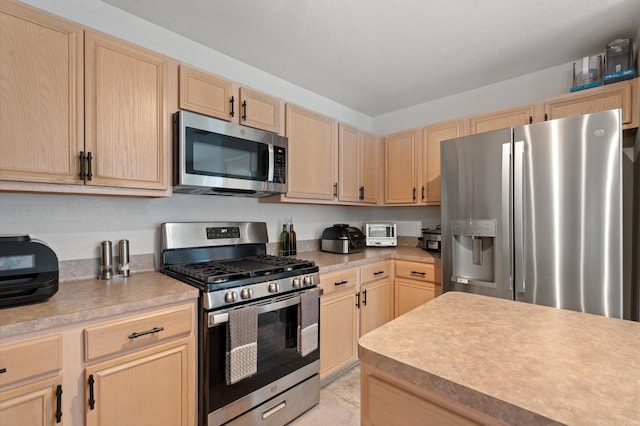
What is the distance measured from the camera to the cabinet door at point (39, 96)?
1.25 m

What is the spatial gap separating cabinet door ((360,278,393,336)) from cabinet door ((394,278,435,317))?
81 millimetres

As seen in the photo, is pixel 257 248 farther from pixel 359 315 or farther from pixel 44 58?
pixel 44 58

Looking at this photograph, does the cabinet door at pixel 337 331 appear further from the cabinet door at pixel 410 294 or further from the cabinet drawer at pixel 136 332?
the cabinet drawer at pixel 136 332

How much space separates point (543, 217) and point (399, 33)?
1511 millimetres

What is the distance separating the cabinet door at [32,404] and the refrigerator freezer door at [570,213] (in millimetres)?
2435

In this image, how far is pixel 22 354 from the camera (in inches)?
40.8

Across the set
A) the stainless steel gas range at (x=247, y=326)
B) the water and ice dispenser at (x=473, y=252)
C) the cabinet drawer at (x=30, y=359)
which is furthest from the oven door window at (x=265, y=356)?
the water and ice dispenser at (x=473, y=252)

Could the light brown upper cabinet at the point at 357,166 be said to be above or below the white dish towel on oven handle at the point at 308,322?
above

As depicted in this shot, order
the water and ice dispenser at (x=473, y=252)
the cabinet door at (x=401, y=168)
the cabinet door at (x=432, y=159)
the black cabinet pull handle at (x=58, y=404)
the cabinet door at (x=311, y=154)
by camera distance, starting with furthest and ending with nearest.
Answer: the cabinet door at (x=401, y=168) < the cabinet door at (x=432, y=159) < the cabinet door at (x=311, y=154) < the water and ice dispenser at (x=473, y=252) < the black cabinet pull handle at (x=58, y=404)

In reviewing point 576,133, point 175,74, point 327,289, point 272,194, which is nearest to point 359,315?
point 327,289

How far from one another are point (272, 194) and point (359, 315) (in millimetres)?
1210

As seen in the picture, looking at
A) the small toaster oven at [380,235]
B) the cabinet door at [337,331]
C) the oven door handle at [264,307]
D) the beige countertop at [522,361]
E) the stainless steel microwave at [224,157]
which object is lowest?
the cabinet door at [337,331]

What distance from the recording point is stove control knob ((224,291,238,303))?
1.51 meters

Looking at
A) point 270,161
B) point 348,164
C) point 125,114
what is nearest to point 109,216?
point 125,114
